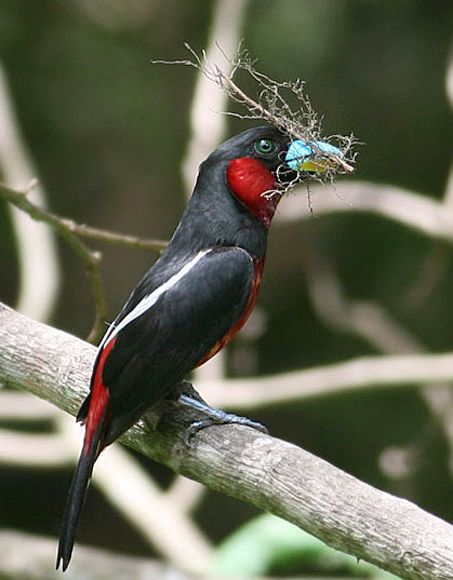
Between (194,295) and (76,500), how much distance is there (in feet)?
1.67

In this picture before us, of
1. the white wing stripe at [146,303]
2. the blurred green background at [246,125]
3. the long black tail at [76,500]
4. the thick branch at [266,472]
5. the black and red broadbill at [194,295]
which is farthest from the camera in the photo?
the blurred green background at [246,125]

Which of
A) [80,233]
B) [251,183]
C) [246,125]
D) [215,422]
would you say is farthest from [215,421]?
[246,125]

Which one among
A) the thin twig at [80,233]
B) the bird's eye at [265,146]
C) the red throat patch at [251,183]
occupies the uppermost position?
the bird's eye at [265,146]

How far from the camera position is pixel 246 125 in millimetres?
6113

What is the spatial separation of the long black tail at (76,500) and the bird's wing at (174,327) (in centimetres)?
8

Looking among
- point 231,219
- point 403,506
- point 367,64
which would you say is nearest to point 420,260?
point 367,64

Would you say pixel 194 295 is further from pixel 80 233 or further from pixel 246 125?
pixel 246 125

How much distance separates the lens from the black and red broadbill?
2.58 meters

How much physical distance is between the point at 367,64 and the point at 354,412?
170cm

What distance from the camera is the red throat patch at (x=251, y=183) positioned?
9.28 feet

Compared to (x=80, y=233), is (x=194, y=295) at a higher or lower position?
lower

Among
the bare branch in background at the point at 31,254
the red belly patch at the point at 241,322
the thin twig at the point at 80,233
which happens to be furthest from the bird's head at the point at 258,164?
the bare branch in background at the point at 31,254

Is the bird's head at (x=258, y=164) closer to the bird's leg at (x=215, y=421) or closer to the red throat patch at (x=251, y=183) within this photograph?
the red throat patch at (x=251, y=183)

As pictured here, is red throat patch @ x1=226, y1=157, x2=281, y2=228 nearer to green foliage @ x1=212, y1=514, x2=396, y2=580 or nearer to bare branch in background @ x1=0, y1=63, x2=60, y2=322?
green foliage @ x1=212, y1=514, x2=396, y2=580
